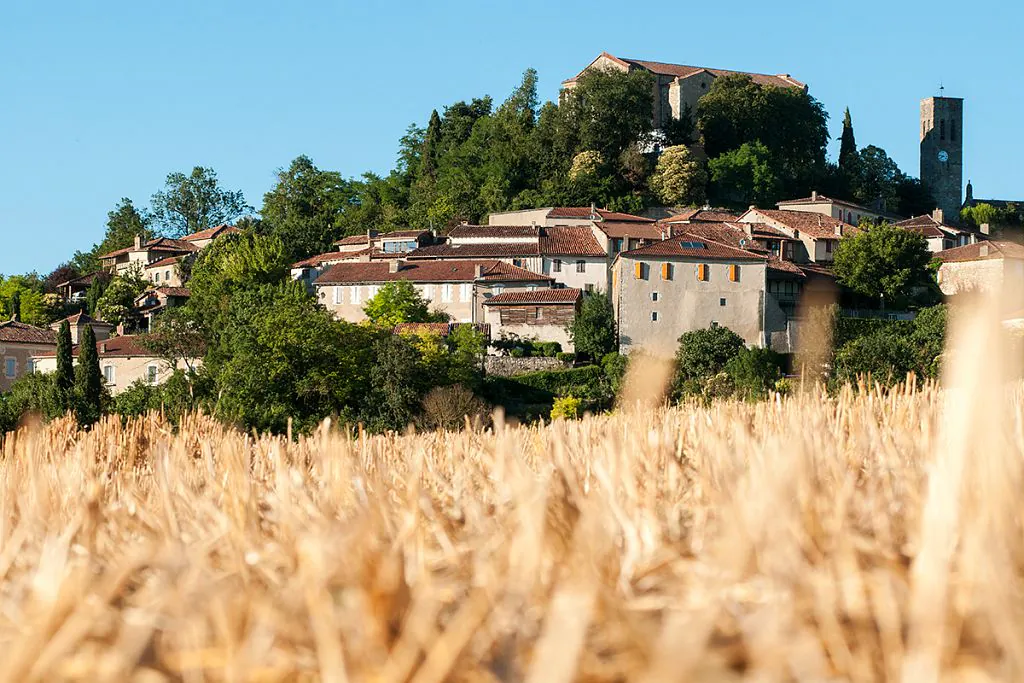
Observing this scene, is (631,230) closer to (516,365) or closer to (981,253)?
(516,365)

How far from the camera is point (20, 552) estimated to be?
133 inches

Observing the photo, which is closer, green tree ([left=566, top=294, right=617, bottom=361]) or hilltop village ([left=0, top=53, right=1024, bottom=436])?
green tree ([left=566, top=294, right=617, bottom=361])

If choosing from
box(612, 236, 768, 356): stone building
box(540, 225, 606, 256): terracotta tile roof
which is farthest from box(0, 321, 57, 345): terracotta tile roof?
box(612, 236, 768, 356): stone building

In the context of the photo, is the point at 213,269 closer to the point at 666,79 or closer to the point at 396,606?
the point at 666,79

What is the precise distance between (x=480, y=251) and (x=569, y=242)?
13.1 feet

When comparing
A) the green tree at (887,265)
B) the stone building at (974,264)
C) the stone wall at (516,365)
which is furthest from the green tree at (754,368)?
the stone building at (974,264)

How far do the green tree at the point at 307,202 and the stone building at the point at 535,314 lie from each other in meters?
27.7

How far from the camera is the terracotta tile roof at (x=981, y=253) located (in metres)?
59.3

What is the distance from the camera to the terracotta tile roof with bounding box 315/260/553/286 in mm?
56156

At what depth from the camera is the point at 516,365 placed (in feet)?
162

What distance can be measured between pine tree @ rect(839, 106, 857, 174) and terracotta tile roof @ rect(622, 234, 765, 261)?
3280 cm

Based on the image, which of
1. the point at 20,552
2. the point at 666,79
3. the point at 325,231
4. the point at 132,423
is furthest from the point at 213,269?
the point at 20,552

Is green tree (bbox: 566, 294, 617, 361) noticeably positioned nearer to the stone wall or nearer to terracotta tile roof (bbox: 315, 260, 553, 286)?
the stone wall

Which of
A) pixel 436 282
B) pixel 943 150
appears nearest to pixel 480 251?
pixel 436 282
